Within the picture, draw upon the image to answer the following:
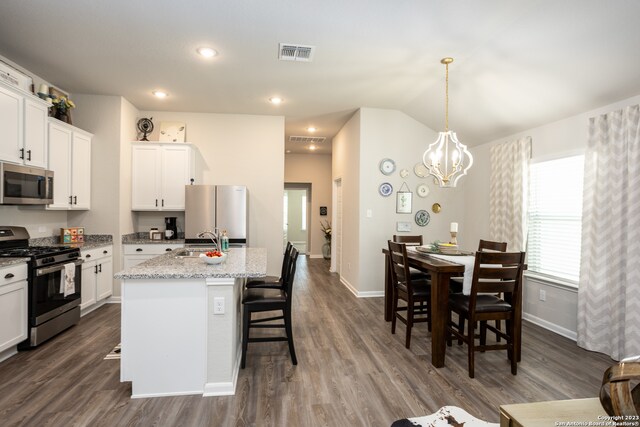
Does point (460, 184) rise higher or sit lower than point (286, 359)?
higher

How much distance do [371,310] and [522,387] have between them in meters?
2.11

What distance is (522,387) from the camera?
246 centimetres

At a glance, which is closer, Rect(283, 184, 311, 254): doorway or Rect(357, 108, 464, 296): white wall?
Rect(357, 108, 464, 296): white wall

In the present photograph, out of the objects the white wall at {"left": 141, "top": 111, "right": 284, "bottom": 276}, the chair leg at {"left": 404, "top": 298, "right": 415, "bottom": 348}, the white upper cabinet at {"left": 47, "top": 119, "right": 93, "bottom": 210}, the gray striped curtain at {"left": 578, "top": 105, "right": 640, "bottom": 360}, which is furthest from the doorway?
the gray striped curtain at {"left": 578, "top": 105, "right": 640, "bottom": 360}

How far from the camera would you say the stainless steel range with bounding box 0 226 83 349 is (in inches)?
117

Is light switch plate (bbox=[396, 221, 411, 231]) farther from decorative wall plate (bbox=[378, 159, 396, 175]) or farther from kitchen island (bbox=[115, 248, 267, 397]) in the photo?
kitchen island (bbox=[115, 248, 267, 397])

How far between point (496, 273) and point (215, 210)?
369 centimetres

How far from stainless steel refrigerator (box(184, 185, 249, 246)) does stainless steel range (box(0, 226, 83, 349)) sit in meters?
1.44

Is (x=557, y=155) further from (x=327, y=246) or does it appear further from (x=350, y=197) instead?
(x=327, y=246)

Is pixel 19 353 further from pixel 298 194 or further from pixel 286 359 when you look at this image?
pixel 298 194

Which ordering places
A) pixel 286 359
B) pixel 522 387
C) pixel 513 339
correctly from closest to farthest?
pixel 522 387, pixel 513 339, pixel 286 359

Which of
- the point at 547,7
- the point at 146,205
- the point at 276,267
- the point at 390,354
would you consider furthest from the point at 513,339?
the point at 146,205

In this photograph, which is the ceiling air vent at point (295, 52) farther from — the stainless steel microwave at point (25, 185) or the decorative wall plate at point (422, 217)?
the decorative wall plate at point (422, 217)

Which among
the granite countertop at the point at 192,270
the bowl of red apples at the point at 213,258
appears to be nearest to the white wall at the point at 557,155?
the granite countertop at the point at 192,270
